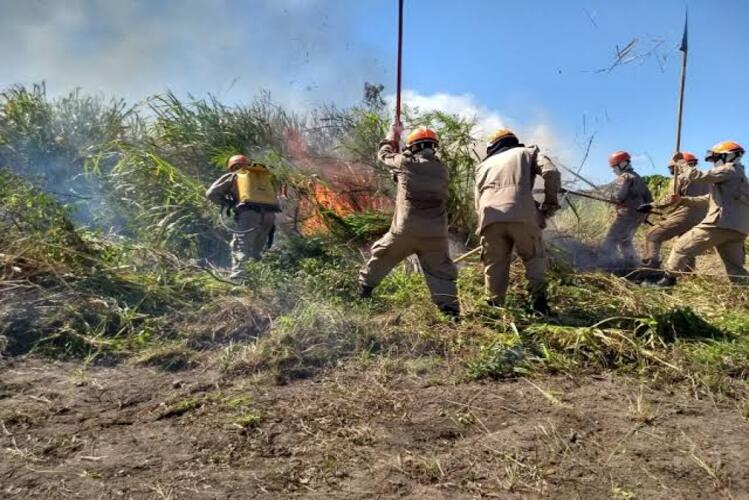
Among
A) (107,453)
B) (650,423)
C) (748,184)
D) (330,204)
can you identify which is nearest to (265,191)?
(330,204)

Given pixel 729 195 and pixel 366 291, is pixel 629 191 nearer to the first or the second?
pixel 729 195

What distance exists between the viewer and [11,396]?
11.2 ft

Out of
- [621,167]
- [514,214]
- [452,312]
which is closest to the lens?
[514,214]

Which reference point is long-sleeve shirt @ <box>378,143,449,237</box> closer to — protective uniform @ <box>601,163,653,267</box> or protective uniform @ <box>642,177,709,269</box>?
protective uniform @ <box>601,163,653,267</box>

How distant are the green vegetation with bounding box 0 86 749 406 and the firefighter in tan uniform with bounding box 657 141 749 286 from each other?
25 cm

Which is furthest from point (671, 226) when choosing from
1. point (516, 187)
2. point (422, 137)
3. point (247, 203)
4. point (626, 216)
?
point (247, 203)

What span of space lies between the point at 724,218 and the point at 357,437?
5180 mm

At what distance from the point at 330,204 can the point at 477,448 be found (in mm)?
4571

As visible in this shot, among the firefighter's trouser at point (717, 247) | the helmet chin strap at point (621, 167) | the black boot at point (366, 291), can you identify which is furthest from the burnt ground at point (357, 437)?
the helmet chin strap at point (621, 167)

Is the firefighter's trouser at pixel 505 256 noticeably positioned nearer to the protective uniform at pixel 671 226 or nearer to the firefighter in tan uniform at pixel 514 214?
the firefighter in tan uniform at pixel 514 214

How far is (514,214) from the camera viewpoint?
478 centimetres

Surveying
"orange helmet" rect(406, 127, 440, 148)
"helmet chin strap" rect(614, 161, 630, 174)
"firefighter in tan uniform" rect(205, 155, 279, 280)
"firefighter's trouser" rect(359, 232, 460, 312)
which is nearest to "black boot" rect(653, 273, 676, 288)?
"helmet chin strap" rect(614, 161, 630, 174)

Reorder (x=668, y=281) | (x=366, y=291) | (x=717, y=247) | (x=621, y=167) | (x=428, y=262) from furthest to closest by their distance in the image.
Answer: (x=621, y=167) < (x=668, y=281) < (x=717, y=247) < (x=366, y=291) < (x=428, y=262)

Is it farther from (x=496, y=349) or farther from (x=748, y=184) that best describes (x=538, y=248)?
(x=748, y=184)
